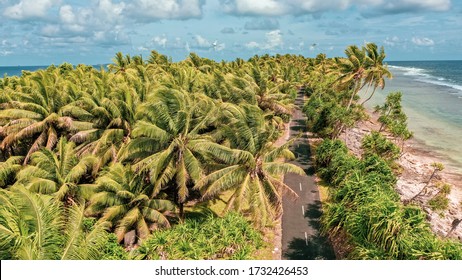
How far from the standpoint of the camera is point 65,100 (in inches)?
1077

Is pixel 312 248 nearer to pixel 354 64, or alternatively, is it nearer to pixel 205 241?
pixel 205 241

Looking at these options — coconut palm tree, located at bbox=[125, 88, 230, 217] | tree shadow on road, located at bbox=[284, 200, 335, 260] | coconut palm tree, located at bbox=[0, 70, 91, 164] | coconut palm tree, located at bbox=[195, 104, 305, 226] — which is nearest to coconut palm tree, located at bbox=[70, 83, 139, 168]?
coconut palm tree, located at bbox=[0, 70, 91, 164]

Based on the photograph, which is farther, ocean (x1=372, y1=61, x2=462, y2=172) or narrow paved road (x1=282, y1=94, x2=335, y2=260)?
ocean (x1=372, y1=61, x2=462, y2=172)

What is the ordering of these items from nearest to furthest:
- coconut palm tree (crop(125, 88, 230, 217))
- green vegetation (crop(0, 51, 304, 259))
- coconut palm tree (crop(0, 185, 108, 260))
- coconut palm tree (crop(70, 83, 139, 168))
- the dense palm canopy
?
coconut palm tree (crop(0, 185, 108, 260)), the dense palm canopy, green vegetation (crop(0, 51, 304, 259)), coconut palm tree (crop(125, 88, 230, 217)), coconut palm tree (crop(70, 83, 139, 168))

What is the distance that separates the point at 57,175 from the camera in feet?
64.0

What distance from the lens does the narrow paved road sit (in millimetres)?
21138

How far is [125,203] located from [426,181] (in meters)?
31.3

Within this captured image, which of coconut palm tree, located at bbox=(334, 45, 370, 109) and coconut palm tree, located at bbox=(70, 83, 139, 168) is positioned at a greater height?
coconut palm tree, located at bbox=(334, 45, 370, 109)

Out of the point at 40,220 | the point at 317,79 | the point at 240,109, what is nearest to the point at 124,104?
the point at 240,109

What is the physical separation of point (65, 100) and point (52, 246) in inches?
798

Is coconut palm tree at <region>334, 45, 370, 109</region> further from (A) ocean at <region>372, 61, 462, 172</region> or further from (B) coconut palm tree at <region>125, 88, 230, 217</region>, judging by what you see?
(B) coconut palm tree at <region>125, 88, 230, 217</region>

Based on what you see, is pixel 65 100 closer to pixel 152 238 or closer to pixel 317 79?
pixel 152 238

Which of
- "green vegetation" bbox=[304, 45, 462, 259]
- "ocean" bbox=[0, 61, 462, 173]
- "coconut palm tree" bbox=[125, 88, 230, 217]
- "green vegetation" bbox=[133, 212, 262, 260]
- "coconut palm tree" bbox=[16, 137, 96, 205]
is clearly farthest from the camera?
"ocean" bbox=[0, 61, 462, 173]

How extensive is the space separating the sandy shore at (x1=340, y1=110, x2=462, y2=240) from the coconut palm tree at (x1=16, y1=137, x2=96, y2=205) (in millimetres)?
24427
